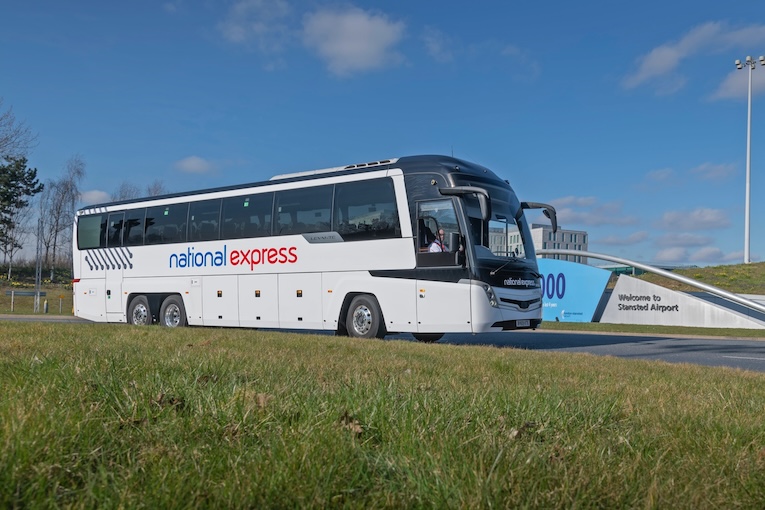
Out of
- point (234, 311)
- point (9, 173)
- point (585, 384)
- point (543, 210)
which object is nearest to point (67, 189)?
point (9, 173)

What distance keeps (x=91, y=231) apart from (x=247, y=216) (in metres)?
6.87

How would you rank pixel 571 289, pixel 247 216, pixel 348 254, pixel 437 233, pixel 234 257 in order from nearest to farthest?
pixel 437 233, pixel 348 254, pixel 247 216, pixel 234 257, pixel 571 289

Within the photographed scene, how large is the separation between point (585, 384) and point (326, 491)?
4030 mm

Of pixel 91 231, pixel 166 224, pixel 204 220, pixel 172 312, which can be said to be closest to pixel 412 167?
pixel 204 220

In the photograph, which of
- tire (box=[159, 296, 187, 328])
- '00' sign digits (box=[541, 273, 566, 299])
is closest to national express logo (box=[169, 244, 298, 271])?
tire (box=[159, 296, 187, 328])

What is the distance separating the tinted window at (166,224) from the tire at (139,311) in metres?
1.67

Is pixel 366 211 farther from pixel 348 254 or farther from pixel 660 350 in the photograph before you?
pixel 660 350

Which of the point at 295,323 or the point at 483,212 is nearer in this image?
the point at 483,212

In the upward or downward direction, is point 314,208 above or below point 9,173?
below

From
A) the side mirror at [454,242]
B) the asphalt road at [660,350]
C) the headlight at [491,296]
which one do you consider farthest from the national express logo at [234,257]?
the headlight at [491,296]

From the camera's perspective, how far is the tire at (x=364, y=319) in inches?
566

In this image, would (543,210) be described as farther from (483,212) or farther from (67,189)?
(67,189)

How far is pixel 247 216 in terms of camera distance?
16.9 m

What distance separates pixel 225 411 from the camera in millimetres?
3285
